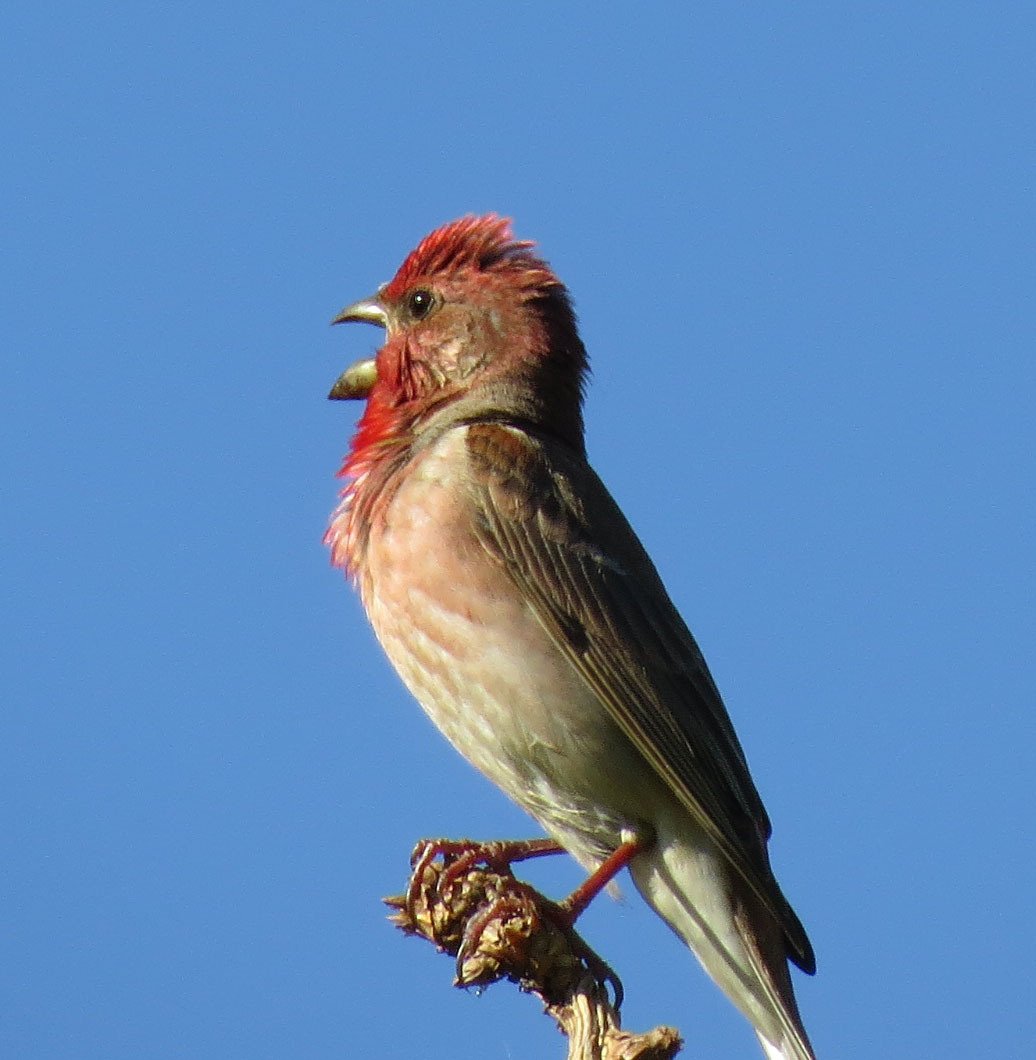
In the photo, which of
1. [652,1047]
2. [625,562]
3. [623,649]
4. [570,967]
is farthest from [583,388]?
[652,1047]

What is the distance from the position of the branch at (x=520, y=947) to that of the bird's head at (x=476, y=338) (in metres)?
2.15

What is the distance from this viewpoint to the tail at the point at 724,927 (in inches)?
225

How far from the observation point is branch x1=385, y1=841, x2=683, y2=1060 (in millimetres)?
4297

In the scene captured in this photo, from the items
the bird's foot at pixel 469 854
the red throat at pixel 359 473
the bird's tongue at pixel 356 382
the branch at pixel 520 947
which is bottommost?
Result: the branch at pixel 520 947

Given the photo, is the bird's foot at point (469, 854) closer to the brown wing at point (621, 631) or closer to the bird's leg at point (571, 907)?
the bird's leg at point (571, 907)

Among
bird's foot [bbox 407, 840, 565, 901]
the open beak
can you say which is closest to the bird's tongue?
the open beak

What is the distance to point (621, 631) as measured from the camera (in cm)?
589

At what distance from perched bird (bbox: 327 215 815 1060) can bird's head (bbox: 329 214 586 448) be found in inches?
12.7

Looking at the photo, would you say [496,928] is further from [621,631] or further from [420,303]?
[420,303]

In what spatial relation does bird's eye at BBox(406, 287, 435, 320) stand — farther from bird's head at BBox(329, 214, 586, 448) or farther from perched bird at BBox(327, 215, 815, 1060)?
perched bird at BBox(327, 215, 815, 1060)

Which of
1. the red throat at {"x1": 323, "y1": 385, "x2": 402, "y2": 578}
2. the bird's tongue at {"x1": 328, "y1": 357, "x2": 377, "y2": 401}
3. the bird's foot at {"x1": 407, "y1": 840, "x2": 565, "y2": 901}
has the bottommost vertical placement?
the bird's foot at {"x1": 407, "y1": 840, "x2": 565, "y2": 901}

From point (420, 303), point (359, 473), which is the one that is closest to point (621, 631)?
point (359, 473)

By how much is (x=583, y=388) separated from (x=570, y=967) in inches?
115

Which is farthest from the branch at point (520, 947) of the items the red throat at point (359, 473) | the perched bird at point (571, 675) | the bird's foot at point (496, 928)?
the red throat at point (359, 473)
